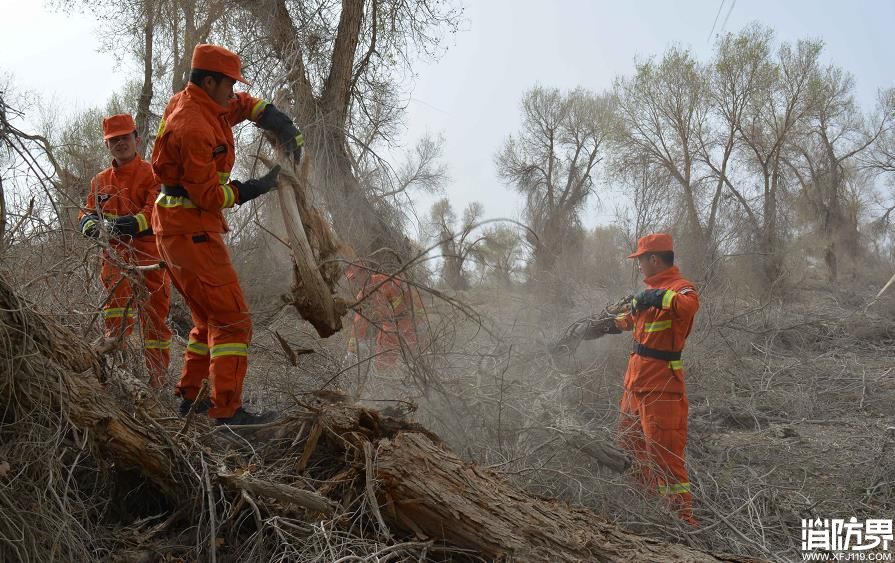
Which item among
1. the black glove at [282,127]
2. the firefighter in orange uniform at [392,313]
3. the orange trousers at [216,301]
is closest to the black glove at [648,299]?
the firefighter in orange uniform at [392,313]

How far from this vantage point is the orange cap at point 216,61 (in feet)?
11.1

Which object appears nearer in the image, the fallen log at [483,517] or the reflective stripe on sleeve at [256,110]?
the fallen log at [483,517]

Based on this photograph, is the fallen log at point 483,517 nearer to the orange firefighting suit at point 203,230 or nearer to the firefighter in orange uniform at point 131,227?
the orange firefighting suit at point 203,230

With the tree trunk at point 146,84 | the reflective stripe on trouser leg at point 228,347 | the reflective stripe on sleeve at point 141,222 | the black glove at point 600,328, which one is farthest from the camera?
the tree trunk at point 146,84

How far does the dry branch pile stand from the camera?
7.49 feet

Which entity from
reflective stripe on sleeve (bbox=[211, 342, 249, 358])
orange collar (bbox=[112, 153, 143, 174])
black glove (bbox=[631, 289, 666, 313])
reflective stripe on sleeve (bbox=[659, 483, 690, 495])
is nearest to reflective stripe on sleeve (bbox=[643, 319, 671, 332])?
black glove (bbox=[631, 289, 666, 313])

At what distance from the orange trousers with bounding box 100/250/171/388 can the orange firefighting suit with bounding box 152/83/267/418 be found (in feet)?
0.88

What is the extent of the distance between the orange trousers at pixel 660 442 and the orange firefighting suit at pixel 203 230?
2.30 m

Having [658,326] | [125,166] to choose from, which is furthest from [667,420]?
[125,166]

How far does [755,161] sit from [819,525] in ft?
58.4

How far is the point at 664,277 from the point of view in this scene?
4.37 m

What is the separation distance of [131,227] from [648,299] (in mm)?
3135

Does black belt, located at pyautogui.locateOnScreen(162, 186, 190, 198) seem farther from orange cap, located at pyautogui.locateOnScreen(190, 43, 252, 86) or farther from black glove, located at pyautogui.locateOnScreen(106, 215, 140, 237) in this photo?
black glove, located at pyautogui.locateOnScreen(106, 215, 140, 237)

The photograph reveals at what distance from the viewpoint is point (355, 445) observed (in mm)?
2760
